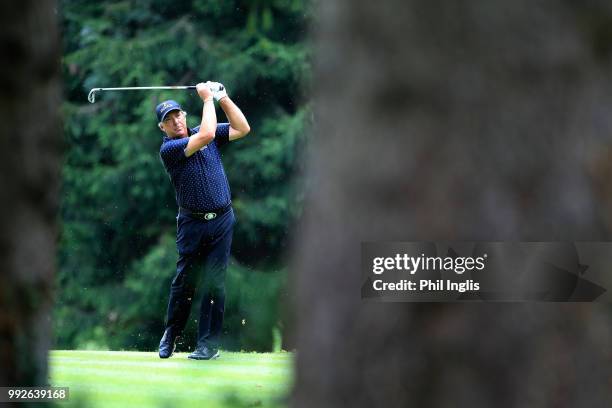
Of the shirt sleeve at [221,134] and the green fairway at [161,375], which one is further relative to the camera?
the shirt sleeve at [221,134]

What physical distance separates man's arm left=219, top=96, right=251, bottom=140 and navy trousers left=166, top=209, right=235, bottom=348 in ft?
1.53

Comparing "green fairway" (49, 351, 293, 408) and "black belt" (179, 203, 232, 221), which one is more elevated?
"black belt" (179, 203, 232, 221)

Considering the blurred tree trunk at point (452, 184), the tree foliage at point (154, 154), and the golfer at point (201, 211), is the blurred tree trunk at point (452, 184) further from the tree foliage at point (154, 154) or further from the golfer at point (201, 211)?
the tree foliage at point (154, 154)

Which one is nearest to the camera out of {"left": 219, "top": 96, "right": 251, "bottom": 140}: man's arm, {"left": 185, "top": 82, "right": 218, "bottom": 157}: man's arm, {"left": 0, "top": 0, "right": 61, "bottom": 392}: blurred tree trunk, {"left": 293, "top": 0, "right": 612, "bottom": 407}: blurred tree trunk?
{"left": 293, "top": 0, "right": 612, "bottom": 407}: blurred tree trunk

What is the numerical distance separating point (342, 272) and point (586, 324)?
345 millimetres

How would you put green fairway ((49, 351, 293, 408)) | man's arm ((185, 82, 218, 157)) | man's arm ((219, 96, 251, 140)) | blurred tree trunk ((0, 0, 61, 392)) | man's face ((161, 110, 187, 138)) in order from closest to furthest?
blurred tree trunk ((0, 0, 61, 392)), green fairway ((49, 351, 293, 408)), man's arm ((185, 82, 218, 157)), man's arm ((219, 96, 251, 140)), man's face ((161, 110, 187, 138))

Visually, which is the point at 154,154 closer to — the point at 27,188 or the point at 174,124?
the point at 174,124

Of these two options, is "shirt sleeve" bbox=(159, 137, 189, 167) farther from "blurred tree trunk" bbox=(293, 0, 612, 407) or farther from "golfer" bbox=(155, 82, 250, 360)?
"blurred tree trunk" bbox=(293, 0, 612, 407)

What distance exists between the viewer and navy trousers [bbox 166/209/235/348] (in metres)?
6.28

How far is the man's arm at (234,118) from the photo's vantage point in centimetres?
607

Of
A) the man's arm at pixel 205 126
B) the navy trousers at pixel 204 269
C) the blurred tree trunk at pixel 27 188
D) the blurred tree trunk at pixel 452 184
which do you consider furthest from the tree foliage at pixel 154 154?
the blurred tree trunk at pixel 452 184

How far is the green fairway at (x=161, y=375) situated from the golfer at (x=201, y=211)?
218 millimetres

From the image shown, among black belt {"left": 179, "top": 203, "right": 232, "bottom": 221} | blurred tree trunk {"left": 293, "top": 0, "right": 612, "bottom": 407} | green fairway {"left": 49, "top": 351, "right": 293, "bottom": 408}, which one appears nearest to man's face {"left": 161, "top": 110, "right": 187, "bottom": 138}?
black belt {"left": 179, "top": 203, "right": 232, "bottom": 221}

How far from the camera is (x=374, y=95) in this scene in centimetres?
151
